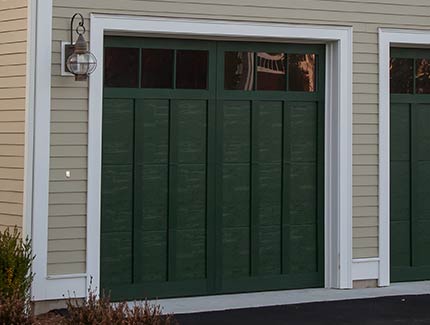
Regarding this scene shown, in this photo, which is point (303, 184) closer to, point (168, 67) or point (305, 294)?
point (305, 294)

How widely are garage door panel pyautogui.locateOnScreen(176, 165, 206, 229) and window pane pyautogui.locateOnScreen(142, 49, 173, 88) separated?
2.92 feet

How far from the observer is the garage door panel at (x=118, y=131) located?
347 inches

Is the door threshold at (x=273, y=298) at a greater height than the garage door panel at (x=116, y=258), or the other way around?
the garage door panel at (x=116, y=258)

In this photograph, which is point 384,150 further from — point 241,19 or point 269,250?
point 241,19

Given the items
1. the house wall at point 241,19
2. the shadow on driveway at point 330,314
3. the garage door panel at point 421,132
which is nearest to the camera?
the shadow on driveway at point 330,314

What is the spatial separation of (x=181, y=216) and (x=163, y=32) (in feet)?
6.20

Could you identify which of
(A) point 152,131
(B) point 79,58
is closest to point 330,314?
(A) point 152,131

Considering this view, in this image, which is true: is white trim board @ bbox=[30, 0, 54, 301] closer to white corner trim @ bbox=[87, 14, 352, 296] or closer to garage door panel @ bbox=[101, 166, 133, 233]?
garage door panel @ bbox=[101, 166, 133, 233]

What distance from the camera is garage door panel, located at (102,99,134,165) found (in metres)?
8.82

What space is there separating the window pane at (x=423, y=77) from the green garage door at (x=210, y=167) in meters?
1.25

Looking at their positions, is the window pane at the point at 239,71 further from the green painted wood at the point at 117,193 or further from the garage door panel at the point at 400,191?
the garage door panel at the point at 400,191

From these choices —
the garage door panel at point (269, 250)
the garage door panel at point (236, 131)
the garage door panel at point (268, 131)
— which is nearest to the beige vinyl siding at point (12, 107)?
the garage door panel at point (236, 131)

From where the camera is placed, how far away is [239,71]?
945 cm

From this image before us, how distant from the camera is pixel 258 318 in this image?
827cm
